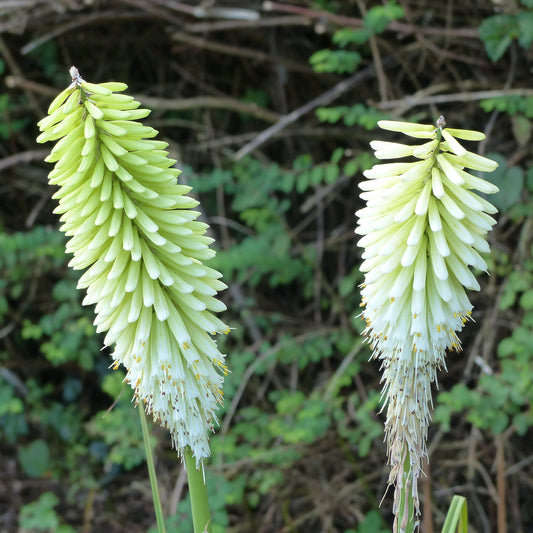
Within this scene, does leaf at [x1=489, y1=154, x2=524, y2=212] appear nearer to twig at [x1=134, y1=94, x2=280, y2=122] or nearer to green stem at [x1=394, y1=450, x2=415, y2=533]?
twig at [x1=134, y1=94, x2=280, y2=122]

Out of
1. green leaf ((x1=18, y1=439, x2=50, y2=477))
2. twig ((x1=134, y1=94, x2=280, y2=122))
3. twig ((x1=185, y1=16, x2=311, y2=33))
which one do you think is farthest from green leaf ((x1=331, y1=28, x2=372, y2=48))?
green leaf ((x1=18, y1=439, x2=50, y2=477))

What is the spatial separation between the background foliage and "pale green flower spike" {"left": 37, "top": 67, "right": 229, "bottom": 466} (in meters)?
1.78

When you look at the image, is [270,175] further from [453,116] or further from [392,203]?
[392,203]

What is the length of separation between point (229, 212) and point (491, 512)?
108 inches

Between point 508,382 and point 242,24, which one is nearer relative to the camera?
point 508,382

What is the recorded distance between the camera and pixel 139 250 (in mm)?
1716

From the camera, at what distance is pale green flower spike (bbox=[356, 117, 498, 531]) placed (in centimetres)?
164

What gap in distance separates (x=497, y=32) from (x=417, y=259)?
2281 millimetres

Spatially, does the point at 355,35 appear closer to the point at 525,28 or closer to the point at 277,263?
the point at 525,28

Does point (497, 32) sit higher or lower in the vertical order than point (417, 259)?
higher

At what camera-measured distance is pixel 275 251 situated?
4363 mm

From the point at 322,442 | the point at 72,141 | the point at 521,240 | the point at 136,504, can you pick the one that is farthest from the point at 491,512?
the point at 72,141

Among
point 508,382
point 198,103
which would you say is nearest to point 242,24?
point 198,103

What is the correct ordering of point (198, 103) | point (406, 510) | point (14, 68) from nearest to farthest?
point (406, 510) < point (198, 103) < point (14, 68)
